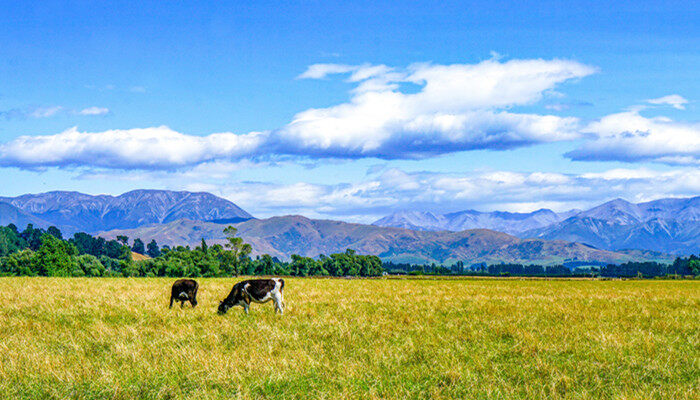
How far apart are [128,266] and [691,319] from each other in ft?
405

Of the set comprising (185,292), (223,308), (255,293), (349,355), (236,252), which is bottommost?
(236,252)

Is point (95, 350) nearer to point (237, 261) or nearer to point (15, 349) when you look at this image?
point (15, 349)

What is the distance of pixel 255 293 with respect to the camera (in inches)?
953

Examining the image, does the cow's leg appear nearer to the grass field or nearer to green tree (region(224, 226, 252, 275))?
the grass field

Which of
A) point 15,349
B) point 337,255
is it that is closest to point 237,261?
point 337,255

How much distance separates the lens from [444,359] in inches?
518

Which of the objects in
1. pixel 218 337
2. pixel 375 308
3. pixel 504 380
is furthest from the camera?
pixel 375 308

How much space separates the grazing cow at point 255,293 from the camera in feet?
77.9

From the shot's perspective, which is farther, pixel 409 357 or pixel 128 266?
pixel 128 266

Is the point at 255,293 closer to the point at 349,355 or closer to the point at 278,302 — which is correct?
the point at 278,302

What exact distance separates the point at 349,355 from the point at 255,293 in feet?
37.2

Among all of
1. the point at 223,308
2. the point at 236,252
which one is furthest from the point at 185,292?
the point at 236,252

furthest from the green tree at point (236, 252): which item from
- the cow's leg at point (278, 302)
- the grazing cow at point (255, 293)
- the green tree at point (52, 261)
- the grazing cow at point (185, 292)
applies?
the cow's leg at point (278, 302)

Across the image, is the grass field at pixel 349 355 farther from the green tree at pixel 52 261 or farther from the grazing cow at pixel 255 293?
the green tree at pixel 52 261
